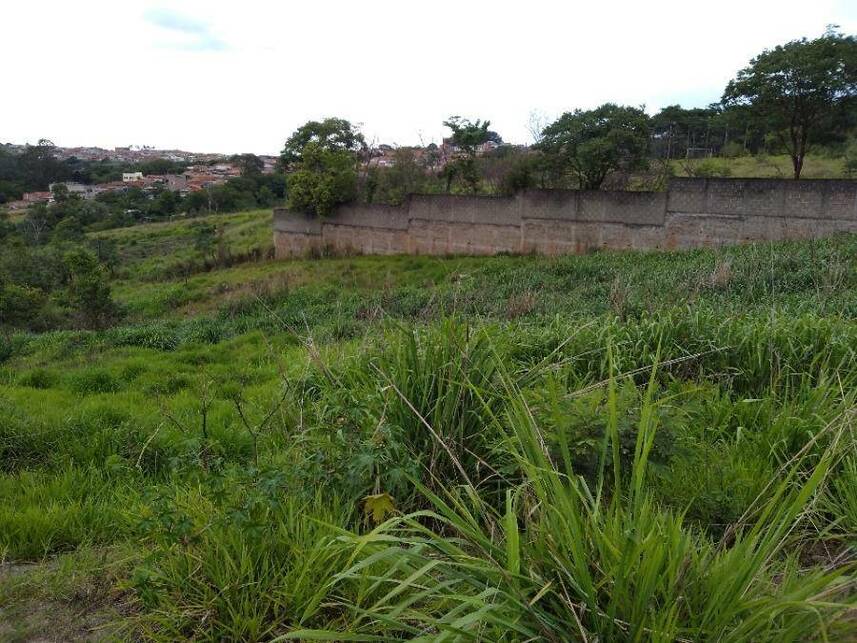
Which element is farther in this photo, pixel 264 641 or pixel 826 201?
pixel 826 201

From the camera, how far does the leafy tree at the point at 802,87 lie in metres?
15.4

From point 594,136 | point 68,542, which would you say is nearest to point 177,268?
point 594,136

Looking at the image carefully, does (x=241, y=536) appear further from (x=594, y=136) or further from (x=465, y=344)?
(x=594, y=136)

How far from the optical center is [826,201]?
12945mm

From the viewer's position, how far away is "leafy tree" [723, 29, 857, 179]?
15406 mm

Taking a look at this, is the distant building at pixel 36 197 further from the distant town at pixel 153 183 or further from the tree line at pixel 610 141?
the tree line at pixel 610 141

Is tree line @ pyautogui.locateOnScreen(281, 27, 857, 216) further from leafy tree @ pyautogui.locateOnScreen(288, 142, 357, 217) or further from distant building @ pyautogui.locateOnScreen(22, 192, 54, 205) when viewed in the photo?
distant building @ pyautogui.locateOnScreen(22, 192, 54, 205)

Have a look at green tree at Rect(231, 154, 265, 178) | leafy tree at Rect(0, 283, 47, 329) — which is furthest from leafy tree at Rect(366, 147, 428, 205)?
green tree at Rect(231, 154, 265, 178)

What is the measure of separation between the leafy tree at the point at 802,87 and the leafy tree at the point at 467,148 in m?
7.93

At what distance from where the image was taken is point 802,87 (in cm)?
1609

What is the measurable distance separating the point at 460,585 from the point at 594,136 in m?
18.4

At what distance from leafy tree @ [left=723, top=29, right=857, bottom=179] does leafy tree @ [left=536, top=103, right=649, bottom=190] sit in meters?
3.00

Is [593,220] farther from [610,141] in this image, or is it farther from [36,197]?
[36,197]

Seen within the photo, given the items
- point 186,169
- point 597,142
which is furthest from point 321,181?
point 186,169
